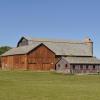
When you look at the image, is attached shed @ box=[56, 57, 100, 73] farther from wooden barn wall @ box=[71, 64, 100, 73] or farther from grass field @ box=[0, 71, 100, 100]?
grass field @ box=[0, 71, 100, 100]

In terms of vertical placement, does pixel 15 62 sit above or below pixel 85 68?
above

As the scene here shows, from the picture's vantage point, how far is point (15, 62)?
116250mm

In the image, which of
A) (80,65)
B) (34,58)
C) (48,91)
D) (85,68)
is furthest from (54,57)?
(48,91)

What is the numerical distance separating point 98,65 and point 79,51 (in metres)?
16.4

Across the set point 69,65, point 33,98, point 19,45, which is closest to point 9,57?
point 19,45

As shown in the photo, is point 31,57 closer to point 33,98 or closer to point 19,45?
point 19,45

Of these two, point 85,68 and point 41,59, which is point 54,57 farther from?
point 85,68

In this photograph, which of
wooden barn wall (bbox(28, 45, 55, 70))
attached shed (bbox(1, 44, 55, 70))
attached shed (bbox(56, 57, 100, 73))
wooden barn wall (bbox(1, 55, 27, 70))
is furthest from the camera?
wooden barn wall (bbox(28, 45, 55, 70))

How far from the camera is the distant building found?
107 m

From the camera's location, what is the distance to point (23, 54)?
112m

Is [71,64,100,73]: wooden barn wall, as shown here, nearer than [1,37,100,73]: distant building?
Yes

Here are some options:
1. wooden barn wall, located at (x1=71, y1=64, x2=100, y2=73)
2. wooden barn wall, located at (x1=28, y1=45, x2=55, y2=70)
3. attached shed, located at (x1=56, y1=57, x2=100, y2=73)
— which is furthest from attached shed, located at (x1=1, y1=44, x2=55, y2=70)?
wooden barn wall, located at (x1=71, y1=64, x2=100, y2=73)

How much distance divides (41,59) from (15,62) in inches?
328

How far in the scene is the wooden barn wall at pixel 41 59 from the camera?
112500mm
